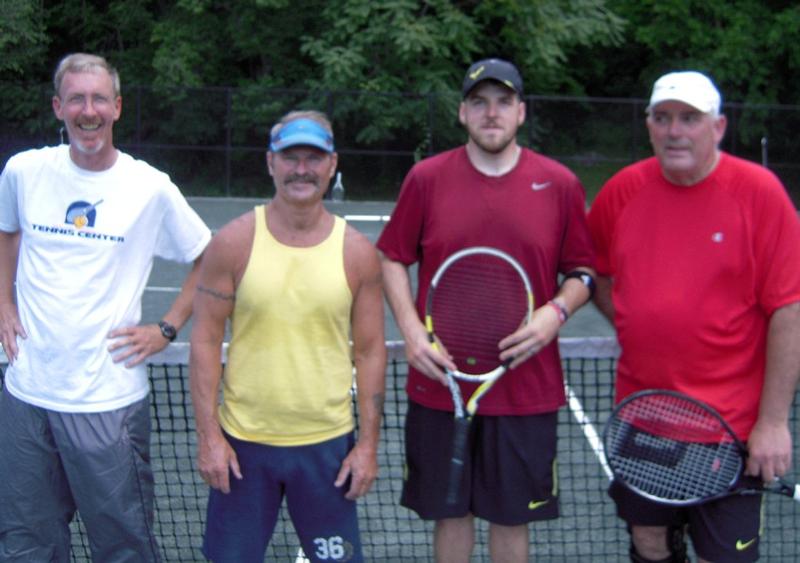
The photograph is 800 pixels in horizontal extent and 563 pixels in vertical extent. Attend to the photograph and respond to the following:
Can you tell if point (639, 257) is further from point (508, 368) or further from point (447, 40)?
point (447, 40)

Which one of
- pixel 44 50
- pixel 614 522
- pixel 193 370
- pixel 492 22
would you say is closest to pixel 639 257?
pixel 193 370

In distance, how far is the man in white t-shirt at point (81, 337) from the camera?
11.3ft

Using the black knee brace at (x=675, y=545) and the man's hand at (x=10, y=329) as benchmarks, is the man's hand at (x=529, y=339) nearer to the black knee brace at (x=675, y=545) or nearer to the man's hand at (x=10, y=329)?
the black knee brace at (x=675, y=545)

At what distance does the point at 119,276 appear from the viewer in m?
3.49

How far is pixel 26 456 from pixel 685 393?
6.90ft

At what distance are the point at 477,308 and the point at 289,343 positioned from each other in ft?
2.04

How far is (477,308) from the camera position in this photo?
3479mm

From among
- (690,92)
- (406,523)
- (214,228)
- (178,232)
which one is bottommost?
(406,523)

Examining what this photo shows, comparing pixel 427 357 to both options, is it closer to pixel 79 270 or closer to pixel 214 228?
pixel 79 270

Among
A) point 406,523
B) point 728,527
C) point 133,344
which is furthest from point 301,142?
point 406,523

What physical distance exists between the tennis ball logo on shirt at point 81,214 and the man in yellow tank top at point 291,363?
45 cm

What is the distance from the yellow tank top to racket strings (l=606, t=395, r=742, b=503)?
90 cm

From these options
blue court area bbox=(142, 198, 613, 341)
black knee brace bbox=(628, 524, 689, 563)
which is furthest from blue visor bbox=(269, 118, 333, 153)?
blue court area bbox=(142, 198, 613, 341)

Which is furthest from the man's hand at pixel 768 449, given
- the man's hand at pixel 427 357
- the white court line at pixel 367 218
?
the white court line at pixel 367 218
